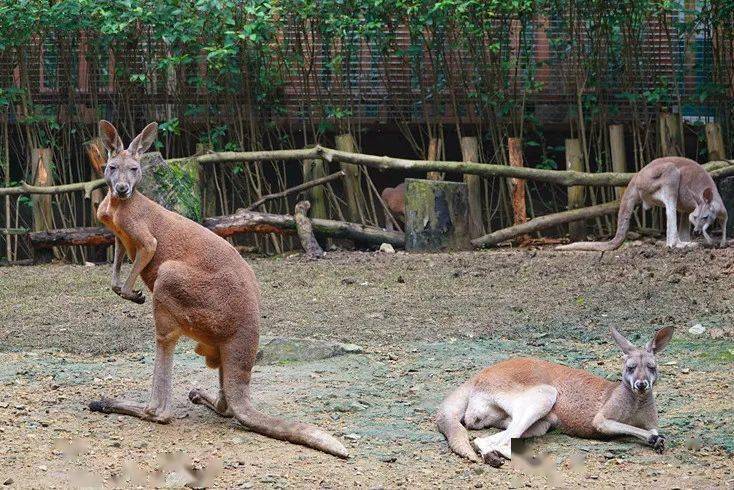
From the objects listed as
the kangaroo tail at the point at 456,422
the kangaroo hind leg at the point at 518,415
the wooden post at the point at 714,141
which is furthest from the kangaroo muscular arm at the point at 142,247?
the wooden post at the point at 714,141

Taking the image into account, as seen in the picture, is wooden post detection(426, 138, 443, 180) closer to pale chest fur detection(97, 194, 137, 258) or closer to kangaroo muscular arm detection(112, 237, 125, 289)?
kangaroo muscular arm detection(112, 237, 125, 289)

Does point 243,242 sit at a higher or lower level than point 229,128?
lower

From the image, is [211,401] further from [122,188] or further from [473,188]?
[473,188]

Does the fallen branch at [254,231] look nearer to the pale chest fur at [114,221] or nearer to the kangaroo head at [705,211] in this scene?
the kangaroo head at [705,211]

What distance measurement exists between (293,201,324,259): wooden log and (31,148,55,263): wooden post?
9.23ft

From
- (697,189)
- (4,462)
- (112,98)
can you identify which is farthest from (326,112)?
(4,462)

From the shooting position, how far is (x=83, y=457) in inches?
201

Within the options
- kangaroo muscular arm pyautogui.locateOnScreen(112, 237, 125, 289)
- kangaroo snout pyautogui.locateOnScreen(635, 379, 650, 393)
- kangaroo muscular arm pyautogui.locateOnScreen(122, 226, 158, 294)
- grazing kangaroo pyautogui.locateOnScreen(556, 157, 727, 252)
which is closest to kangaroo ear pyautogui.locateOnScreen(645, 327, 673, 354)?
kangaroo snout pyautogui.locateOnScreen(635, 379, 650, 393)

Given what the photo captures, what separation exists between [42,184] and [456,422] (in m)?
8.24

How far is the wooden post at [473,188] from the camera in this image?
39.2ft

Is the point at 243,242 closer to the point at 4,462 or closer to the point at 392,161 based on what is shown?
the point at 392,161

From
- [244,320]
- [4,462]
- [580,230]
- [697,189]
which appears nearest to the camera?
[4,462]

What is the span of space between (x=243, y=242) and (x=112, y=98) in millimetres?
2221

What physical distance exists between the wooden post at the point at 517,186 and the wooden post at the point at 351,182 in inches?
67.7
